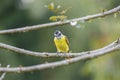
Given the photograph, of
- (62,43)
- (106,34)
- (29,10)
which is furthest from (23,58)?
(62,43)

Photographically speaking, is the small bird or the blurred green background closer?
the small bird

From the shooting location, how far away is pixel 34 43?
1280 centimetres

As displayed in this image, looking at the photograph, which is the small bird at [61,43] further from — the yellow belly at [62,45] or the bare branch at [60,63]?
the bare branch at [60,63]

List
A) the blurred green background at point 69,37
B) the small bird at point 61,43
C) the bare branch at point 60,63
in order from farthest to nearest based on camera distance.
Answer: the blurred green background at point 69,37 → the small bird at point 61,43 → the bare branch at point 60,63

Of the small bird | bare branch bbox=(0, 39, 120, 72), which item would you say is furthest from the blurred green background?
bare branch bbox=(0, 39, 120, 72)

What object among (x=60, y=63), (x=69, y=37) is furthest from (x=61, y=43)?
(x=69, y=37)

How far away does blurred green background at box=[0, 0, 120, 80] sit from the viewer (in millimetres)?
9953

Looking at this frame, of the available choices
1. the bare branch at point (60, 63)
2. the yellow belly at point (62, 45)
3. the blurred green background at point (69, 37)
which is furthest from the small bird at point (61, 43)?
the blurred green background at point (69, 37)

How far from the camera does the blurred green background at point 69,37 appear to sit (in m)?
9.95

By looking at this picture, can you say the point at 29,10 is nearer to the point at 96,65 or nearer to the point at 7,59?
the point at 7,59

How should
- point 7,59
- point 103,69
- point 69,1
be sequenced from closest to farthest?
point 103,69, point 69,1, point 7,59

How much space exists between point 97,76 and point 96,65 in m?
0.17

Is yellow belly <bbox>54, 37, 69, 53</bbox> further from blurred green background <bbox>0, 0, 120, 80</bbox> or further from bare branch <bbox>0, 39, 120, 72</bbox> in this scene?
blurred green background <bbox>0, 0, 120, 80</bbox>

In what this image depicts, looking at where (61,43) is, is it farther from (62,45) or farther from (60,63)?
(60,63)
